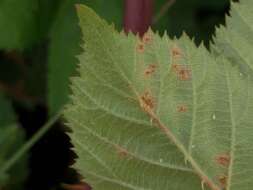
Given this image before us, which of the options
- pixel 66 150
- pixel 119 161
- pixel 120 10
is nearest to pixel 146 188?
pixel 119 161

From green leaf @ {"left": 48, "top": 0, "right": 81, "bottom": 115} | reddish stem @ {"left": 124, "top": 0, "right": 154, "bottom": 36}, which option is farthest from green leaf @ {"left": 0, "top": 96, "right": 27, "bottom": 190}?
reddish stem @ {"left": 124, "top": 0, "right": 154, "bottom": 36}

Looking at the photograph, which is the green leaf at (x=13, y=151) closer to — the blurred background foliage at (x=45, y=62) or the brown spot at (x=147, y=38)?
the blurred background foliage at (x=45, y=62)

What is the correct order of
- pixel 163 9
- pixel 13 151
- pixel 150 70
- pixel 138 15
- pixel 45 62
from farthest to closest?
1. pixel 45 62
2. pixel 13 151
3. pixel 163 9
4. pixel 138 15
5. pixel 150 70

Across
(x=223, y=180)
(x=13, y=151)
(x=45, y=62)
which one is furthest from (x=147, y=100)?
(x=45, y=62)

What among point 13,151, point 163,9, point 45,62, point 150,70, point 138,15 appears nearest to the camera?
point 150,70

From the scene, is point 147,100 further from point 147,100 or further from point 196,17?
point 196,17

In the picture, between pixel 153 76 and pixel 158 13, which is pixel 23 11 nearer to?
pixel 158 13

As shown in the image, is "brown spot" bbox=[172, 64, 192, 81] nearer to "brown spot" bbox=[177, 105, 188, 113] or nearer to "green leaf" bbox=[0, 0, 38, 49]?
"brown spot" bbox=[177, 105, 188, 113]

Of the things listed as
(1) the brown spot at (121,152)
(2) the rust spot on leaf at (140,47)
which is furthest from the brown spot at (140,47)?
(1) the brown spot at (121,152)
